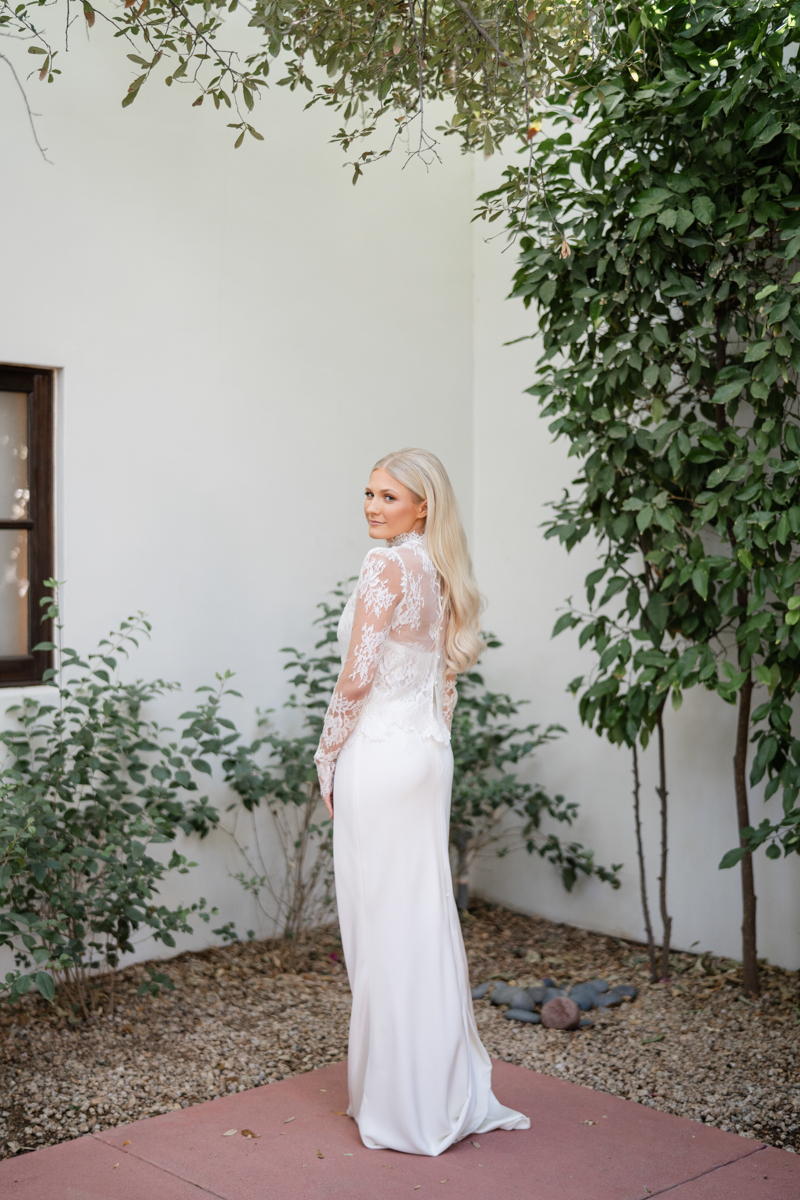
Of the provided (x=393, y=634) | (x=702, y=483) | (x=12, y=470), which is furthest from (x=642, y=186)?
(x=12, y=470)

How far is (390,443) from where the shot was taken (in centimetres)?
525

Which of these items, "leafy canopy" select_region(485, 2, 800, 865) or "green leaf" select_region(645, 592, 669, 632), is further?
"green leaf" select_region(645, 592, 669, 632)

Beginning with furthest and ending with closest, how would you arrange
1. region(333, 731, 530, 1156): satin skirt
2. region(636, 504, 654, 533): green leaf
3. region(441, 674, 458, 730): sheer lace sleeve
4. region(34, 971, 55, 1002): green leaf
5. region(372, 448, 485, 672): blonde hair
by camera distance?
1. region(636, 504, 654, 533): green leaf
2. region(441, 674, 458, 730): sheer lace sleeve
3. region(34, 971, 55, 1002): green leaf
4. region(372, 448, 485, 672): blonde hair
5. region(333, 731, 530, 1156): satin skirt

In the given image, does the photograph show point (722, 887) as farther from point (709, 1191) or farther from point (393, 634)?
point (393, 634)

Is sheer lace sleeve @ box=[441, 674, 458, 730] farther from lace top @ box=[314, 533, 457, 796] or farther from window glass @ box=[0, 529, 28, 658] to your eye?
window glass @ box=[0, 529, 28, 658]

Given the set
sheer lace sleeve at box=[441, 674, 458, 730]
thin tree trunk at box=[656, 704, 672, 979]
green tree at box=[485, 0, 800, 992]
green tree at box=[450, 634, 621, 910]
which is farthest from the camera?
green tree at box=[450, 634, 621, 910]

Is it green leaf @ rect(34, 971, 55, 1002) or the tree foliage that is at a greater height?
the tree foliage

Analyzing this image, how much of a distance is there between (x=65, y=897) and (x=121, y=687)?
2.54 feet

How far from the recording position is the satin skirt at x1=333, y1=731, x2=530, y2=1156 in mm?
2939

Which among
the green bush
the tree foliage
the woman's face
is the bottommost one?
the green bush

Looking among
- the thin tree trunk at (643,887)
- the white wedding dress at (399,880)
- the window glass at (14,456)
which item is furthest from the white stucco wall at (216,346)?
the white wedding dress at (399,880)

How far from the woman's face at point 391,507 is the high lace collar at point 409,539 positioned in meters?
0.01

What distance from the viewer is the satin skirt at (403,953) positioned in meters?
2.94

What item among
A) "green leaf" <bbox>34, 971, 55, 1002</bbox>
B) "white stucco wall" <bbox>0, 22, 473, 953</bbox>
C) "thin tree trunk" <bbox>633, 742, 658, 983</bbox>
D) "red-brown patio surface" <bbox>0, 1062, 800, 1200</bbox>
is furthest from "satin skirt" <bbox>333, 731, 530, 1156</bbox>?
"white stucco wall" <bbox>0, 22, 473, 953</bbox>
